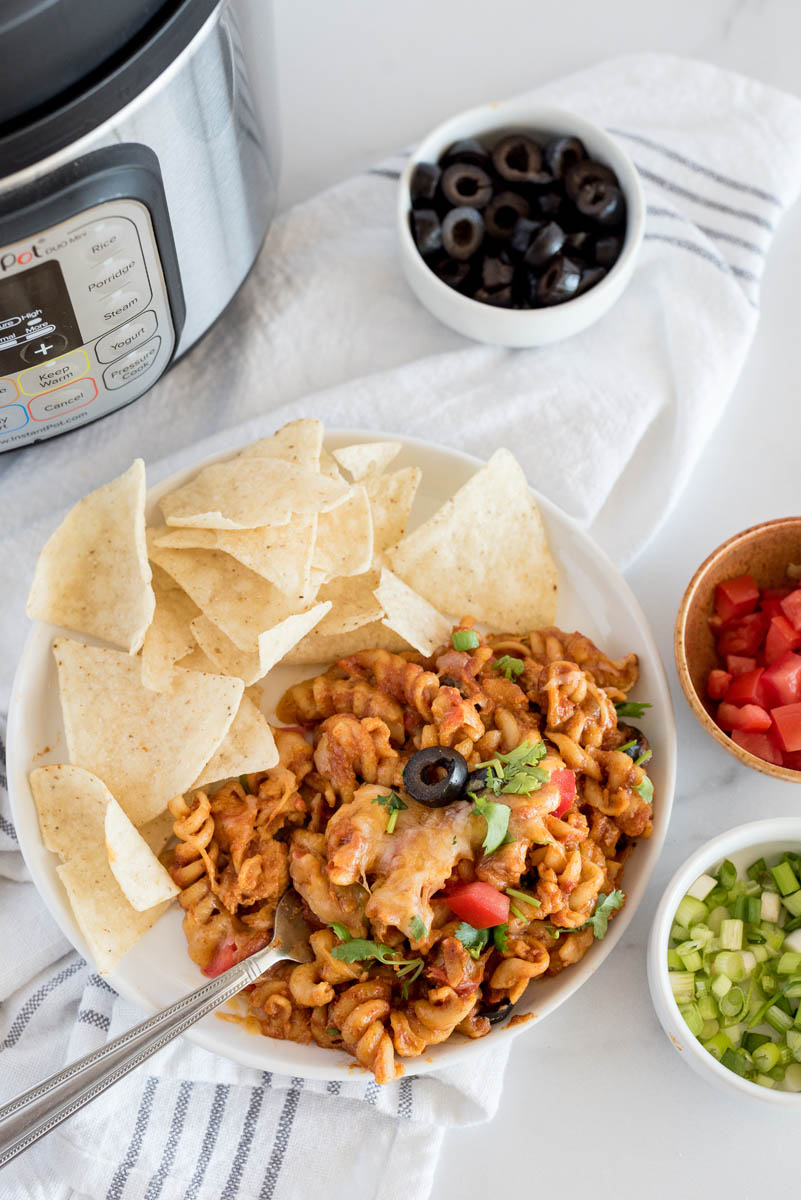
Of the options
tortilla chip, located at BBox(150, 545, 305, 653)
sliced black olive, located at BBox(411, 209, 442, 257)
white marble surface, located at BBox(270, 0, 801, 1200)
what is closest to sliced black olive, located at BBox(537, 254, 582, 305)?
sliced black olive, located at BBox(411, 209, 442, 257)

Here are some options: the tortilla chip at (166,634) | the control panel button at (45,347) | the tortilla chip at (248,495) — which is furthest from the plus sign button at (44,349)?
the tortilla chip at (166,634)

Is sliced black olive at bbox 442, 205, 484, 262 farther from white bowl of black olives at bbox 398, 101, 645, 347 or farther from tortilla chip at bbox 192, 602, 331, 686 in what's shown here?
tortilla chip at bbox 192, 602, 331, 686

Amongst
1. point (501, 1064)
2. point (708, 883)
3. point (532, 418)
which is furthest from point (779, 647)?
point (501, 1064)

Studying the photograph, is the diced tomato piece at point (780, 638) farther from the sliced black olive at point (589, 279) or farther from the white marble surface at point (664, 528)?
the sliced black olive at point (589, 279)

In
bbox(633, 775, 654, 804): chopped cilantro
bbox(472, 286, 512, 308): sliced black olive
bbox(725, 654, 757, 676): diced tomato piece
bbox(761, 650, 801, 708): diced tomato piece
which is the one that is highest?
bbox(472, 286, 512, 308): sliced black olive

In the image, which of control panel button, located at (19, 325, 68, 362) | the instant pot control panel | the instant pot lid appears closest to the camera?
the instant pot lid

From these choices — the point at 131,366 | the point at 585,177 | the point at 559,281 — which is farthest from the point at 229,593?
the point at 585,177

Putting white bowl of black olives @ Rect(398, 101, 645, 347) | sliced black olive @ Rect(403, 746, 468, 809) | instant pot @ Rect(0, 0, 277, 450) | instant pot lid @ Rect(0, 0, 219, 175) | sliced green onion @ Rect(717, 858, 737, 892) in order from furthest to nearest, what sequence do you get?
white bowl of black olives @ Rect(398, 101, 645, 347), sliced green onion @ Rect(717, 858, 737, 892), sliced black olive @ Rect(403, 746, 468, 809), instant pot @ Rect(0, 0, 277, 450), instant pot lid @ Rect(0, 0, 219, 175)

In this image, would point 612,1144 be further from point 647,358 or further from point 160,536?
point 647,358

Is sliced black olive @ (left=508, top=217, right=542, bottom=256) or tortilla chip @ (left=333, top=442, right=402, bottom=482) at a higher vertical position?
sliced black olive @ (left=508, top=217, right=542, bottom=256)
